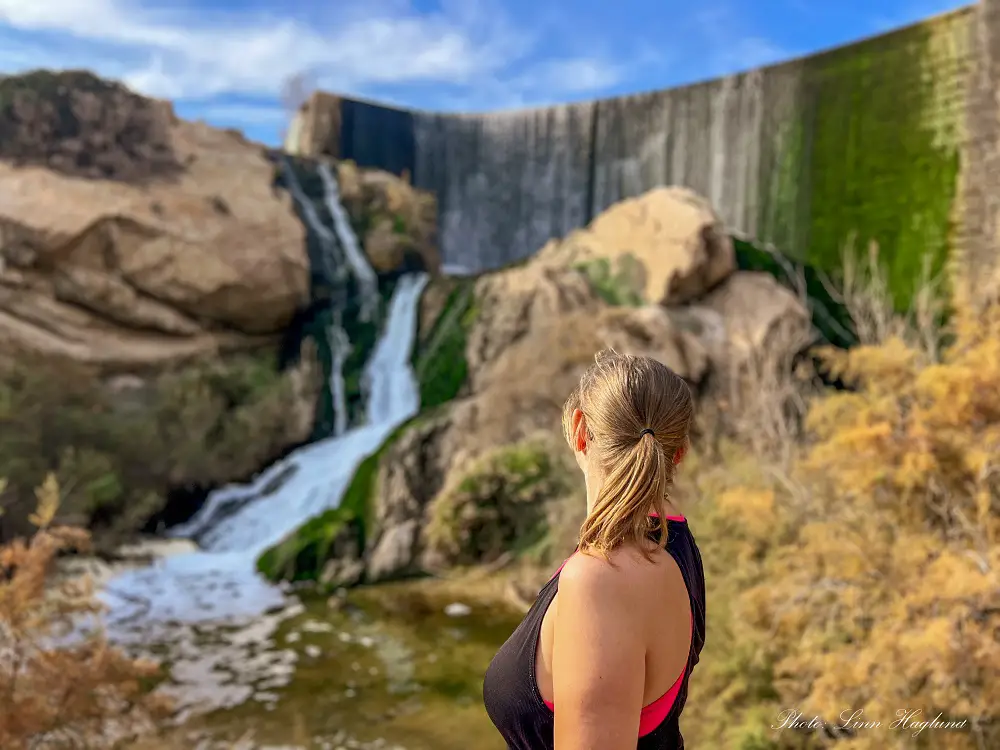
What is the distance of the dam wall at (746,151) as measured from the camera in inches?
382

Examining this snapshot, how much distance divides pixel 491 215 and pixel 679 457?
636 inches

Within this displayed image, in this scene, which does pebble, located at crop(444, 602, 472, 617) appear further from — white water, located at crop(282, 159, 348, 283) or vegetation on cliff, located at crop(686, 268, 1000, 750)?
white water, located at crop(282, 159, 348, 283)

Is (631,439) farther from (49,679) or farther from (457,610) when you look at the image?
(457,610)

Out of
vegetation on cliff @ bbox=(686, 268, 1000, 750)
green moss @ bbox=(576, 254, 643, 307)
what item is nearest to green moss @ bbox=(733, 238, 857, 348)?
green moss @ bbox=(576, 254, 643, 307)

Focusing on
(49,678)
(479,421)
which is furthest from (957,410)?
(479,421)

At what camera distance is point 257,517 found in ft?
28.9

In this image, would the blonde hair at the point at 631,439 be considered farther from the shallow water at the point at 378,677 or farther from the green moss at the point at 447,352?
the green moss at the point at 447,352

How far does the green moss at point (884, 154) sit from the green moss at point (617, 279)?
3126mm

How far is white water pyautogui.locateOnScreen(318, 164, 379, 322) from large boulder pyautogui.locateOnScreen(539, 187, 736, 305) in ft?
10.0

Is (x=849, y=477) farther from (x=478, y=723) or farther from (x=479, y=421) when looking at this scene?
(x=479, y=421)

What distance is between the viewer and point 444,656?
5824mm

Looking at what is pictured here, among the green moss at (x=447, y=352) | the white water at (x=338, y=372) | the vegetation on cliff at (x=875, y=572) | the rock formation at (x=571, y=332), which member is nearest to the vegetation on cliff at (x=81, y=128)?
the white water at (x=338, y=372)

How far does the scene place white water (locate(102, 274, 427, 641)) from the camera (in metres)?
6.72

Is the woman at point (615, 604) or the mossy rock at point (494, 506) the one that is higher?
the woman at point (615, 604)
